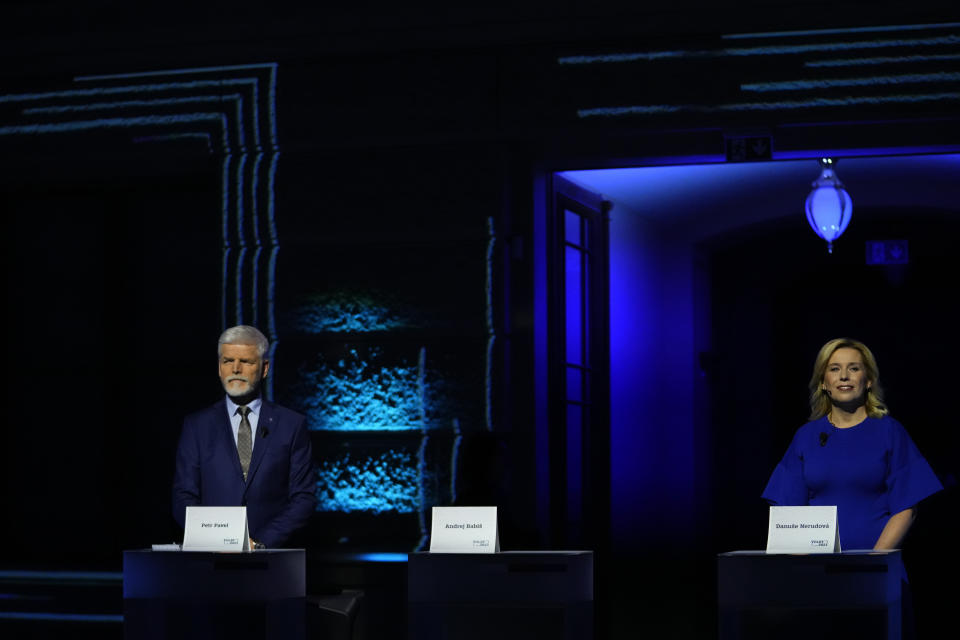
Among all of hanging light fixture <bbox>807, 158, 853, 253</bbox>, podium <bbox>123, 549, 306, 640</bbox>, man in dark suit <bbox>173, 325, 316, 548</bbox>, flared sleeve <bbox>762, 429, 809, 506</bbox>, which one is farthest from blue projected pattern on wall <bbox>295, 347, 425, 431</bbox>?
hanging light fixture <bbox>807, 158, 853, 253</bbox>

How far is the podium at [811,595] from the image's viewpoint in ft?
11.0

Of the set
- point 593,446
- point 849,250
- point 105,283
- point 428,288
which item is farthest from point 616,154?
point 849,250

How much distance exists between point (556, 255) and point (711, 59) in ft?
→ 3.24

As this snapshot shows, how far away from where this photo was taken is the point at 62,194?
5910 mm

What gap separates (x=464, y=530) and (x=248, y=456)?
881 millimetres

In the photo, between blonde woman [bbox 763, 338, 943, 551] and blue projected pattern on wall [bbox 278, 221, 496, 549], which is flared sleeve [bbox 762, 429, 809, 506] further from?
blue projected pattern on wall [bbox 278, 221, 496, 549]

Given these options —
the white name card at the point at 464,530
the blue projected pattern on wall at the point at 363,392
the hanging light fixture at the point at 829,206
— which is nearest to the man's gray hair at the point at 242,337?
the white name card at the point at 464,530

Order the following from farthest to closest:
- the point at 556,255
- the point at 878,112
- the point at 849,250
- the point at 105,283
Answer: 1. the point at 849,250
2. the point at 105,283
3. the point at 556,255
4. the point at 878,112

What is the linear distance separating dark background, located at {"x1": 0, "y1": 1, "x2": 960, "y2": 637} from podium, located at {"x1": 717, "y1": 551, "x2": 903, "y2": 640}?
5.33 ft

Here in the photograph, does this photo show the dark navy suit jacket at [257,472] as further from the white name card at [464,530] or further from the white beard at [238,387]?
the white name card at [464,530]

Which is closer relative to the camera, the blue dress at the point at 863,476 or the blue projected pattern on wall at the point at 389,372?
the blue dress at the point at 863,476

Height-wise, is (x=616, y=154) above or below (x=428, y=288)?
above

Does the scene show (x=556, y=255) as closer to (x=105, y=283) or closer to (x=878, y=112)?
(x=878, y=112)

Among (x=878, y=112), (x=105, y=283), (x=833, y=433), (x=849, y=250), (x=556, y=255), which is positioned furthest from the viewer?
(x=849, y=250)
